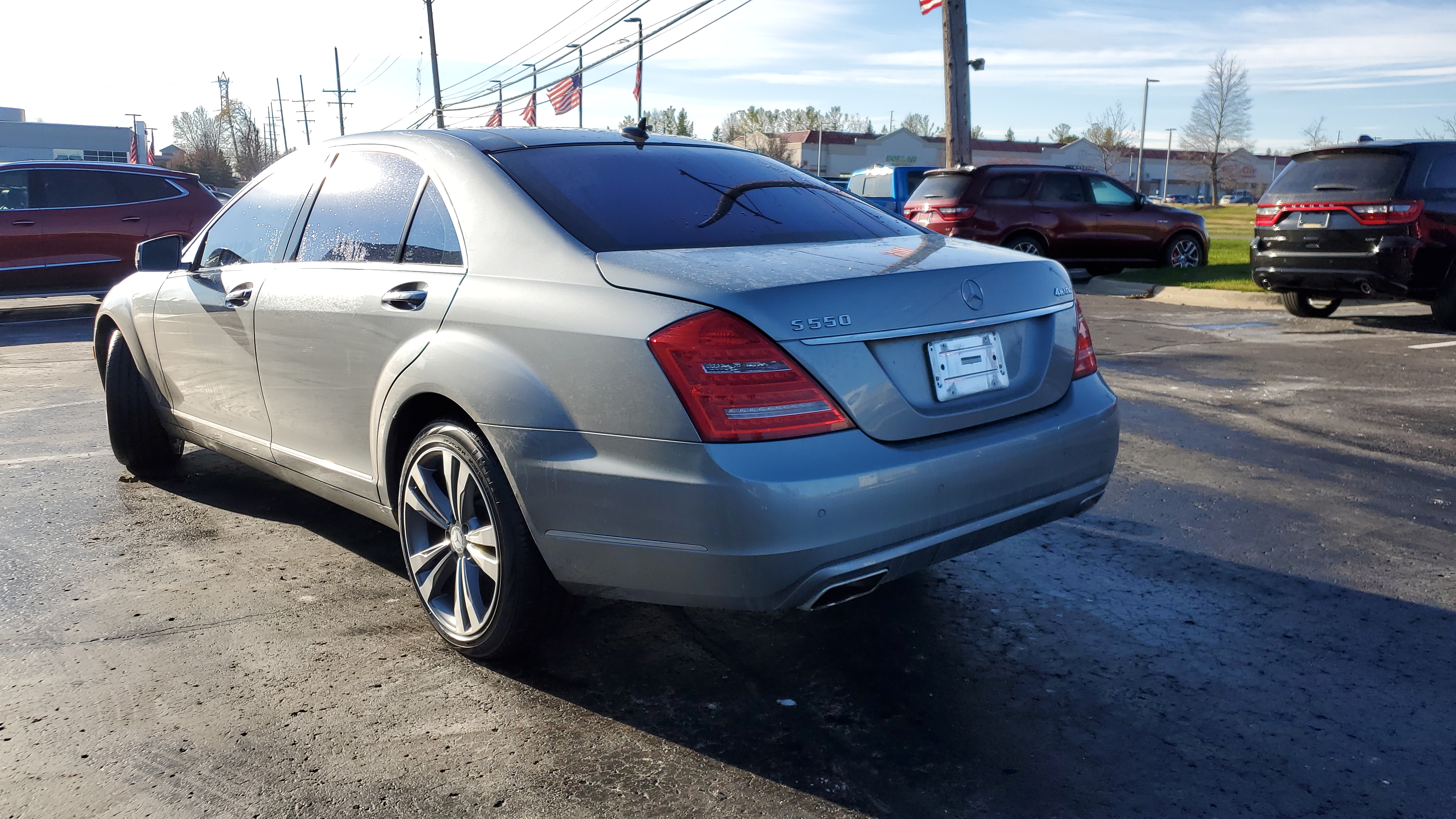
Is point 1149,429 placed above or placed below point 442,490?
below

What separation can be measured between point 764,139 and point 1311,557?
299ft

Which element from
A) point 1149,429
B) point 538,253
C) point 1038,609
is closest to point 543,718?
point 538,253

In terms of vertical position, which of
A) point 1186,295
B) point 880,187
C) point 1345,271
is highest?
point 880,187

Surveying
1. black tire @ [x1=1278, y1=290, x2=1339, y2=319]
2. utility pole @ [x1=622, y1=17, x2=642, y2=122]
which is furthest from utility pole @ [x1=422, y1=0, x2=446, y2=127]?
black tire @ [x1=1278, y1=290, x2=1339, y2=319]

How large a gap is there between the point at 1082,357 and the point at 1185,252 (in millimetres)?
14765

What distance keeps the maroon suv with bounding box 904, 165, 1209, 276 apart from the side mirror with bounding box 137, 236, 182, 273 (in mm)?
11912

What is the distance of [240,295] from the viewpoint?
4160mm

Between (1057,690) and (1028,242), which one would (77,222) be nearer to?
(1028,242)

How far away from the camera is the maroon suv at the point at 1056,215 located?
1559 cm

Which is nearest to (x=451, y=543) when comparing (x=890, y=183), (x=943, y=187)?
(x=943, y=187)

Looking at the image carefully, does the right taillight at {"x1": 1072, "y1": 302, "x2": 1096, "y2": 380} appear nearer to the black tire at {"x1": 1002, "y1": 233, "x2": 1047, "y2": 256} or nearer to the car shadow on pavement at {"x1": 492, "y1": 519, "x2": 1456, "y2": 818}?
the car shadow on pavement at {"x1": 492, "y1": 519, "x2": 1456, "y2": 818}

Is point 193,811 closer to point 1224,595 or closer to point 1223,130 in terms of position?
point 1224,595

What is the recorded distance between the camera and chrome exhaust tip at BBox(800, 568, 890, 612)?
2.66 metres

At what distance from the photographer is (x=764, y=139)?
92375 millimetres
